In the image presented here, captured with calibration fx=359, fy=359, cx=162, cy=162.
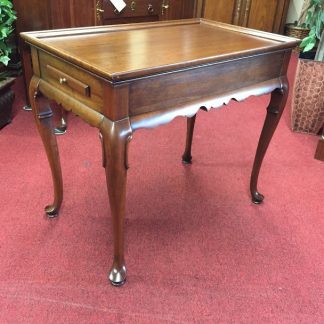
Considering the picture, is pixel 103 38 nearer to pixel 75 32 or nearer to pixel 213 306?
pixel 75 32

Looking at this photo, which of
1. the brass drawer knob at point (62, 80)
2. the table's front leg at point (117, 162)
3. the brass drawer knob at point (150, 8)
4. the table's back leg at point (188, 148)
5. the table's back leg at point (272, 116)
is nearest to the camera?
the table's front leg at point (117, 162)

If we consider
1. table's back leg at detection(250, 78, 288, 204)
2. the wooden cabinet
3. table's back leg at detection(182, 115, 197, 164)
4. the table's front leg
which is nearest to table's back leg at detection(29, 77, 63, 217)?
the table's front leg

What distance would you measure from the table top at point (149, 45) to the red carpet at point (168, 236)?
2.38 feet

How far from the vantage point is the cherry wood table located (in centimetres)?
94

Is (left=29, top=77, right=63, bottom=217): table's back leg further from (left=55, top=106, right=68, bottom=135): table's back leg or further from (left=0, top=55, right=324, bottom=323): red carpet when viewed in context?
(left=55, top=106, right=68, bottom=135): table's back leg

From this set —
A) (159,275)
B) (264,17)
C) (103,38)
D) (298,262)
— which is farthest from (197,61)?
(264,17)

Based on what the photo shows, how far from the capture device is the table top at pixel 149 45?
950 millimetres

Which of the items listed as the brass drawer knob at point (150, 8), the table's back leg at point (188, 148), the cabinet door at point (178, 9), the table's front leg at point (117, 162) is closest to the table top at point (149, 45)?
the table's front leg at point (117, 162)

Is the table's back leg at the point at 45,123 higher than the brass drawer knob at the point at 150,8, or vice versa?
the brass drawer knob at the point at 150,8

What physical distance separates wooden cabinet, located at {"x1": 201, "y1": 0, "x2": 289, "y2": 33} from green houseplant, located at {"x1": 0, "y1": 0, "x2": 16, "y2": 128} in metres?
2.08

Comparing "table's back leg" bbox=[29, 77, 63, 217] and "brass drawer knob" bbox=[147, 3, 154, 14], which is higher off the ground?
"brass drawer knob" bbox=[147, 3, 154, 14]

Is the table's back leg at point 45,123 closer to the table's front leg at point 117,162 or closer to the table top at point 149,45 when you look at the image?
the table top at point 149,45

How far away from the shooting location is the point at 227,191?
176 cm

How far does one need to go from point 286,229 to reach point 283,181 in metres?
0.39
